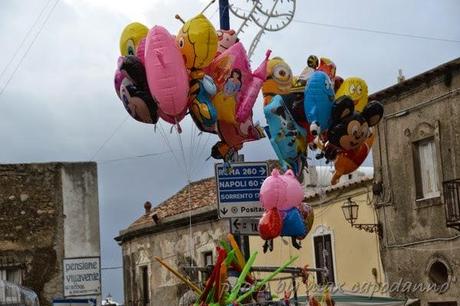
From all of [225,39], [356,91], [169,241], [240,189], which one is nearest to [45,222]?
[169,241]

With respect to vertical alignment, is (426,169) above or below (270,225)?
above

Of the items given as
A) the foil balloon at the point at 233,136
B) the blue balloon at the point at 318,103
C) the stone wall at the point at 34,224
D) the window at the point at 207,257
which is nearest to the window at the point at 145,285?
the window at the point at 207,257

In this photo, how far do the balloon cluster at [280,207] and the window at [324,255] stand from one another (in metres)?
12.9

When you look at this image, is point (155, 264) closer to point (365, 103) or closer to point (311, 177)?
point (311, 177)

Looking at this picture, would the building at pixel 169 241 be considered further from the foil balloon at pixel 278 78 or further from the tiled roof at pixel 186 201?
the foil balloon at pixel 278 78

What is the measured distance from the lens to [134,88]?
1321cm

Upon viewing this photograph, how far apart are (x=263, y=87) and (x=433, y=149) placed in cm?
936

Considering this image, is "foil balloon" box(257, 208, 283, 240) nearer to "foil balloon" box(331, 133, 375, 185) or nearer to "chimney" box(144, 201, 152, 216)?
"foil balloon" box(331, 133, 375, 185)

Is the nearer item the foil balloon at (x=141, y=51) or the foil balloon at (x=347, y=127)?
the foil balloon at (x=141, y=51)

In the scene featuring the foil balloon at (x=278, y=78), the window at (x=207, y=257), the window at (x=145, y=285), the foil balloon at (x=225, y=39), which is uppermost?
the foil balloon at (x=225, y=39)

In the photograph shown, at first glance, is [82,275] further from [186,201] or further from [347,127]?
[186,201]

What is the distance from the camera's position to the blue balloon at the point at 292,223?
13078mm

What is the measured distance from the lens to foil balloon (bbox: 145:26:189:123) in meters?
12.8

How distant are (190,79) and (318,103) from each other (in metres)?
1.77
